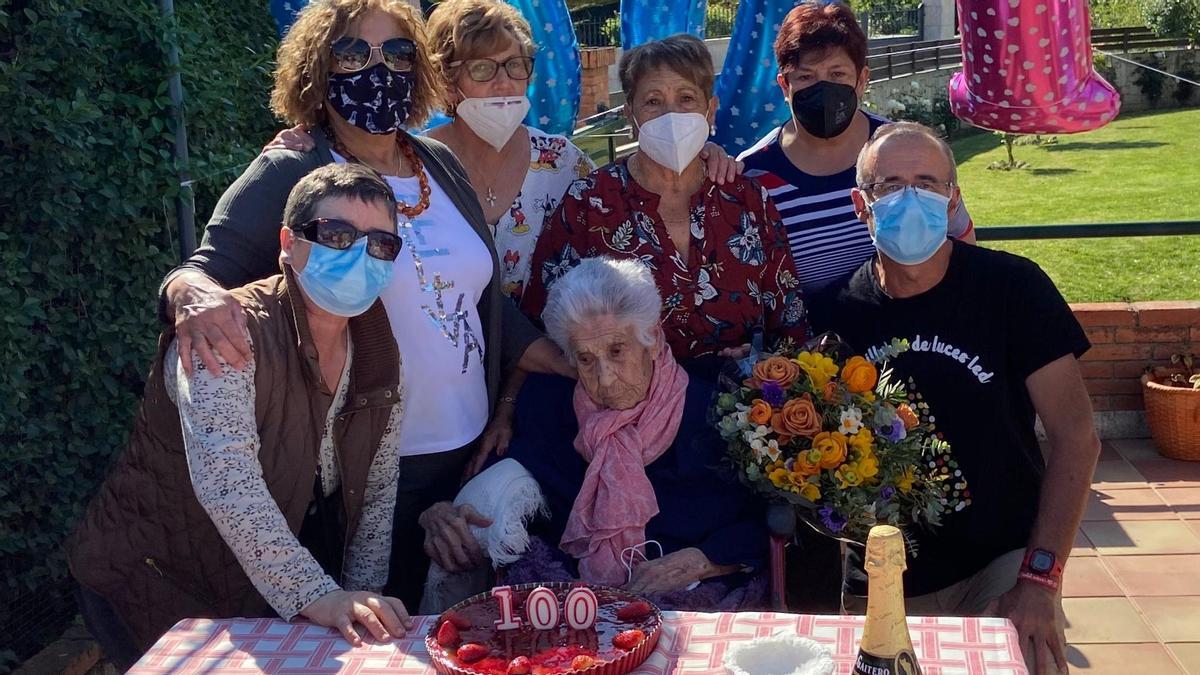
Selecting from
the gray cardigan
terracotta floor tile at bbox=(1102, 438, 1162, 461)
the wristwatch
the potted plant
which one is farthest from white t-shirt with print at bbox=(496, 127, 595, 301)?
terracotta floor tile at bbox=(1102, 438, 1162, 461)

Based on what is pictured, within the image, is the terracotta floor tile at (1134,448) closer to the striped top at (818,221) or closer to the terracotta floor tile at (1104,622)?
the terracotta floor tile at (1104,622)

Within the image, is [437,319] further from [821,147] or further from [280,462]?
[821,147]

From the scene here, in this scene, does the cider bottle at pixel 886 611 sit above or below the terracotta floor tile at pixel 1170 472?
above

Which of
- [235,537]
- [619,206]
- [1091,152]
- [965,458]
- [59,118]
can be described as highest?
[59,118]

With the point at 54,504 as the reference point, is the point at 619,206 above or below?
above

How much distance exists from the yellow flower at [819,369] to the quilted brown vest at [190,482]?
0.97 metres

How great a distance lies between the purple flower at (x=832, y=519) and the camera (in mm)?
2768

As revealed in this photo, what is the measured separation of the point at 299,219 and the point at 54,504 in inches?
71.4

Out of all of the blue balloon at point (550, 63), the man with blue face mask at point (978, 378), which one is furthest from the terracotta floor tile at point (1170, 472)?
the blue balloon at point (550, 63)

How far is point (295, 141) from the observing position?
298 cm

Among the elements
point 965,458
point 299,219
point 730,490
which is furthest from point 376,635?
point 965,458

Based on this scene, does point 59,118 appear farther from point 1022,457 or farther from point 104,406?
point 1022,457

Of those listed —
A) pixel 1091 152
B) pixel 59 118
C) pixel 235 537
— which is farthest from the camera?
pixel 1091 152

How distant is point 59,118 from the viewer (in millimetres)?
3605
